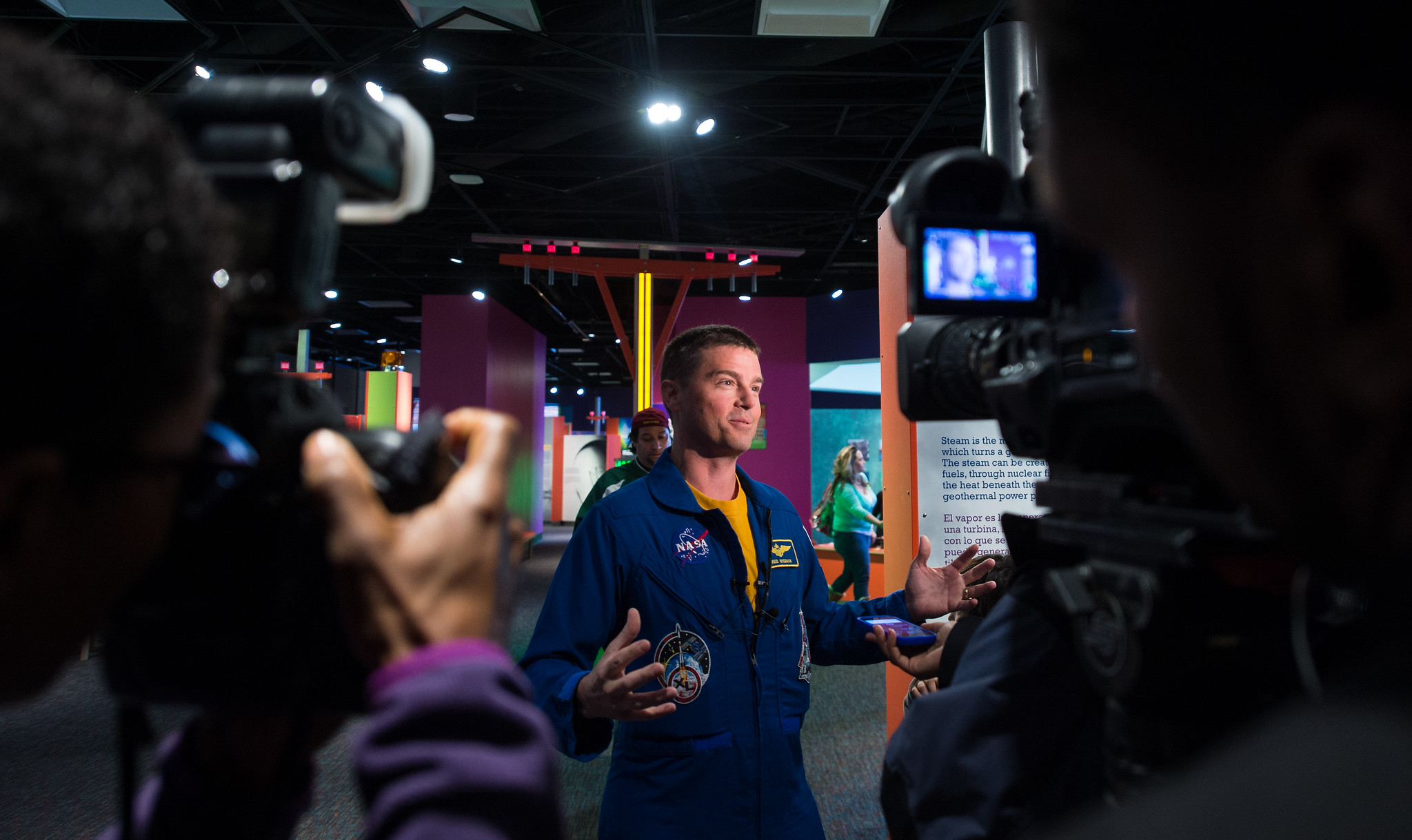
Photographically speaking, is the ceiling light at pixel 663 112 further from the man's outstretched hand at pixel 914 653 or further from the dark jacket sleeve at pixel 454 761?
the dark jacket sleeve at pixel 454 761

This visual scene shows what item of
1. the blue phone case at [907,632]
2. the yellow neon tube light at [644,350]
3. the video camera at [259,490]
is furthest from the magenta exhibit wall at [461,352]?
the video camera at [259,490]

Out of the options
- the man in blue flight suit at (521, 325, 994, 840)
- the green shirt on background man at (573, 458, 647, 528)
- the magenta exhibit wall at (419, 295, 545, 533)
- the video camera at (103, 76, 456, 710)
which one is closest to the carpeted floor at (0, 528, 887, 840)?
the green shirt on background man at (573, 458, 647, 528)

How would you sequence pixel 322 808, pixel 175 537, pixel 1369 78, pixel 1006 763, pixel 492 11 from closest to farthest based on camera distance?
pixel 1369 78 → pixel 175 537 → pixel 1006 763 → pixel 322 808 → pixel 492 11

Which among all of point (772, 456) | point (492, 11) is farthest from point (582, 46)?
point (772, 456)

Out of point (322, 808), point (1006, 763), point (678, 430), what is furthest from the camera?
point (322, 808)

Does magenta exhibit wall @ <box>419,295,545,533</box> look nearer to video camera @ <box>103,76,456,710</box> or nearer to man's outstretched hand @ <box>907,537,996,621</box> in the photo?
man's outstretched hand @ <box>907,537,996,621</box>

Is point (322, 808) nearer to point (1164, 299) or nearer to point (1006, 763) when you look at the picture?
point (1006, 763)

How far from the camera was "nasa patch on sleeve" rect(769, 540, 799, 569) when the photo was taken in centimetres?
173


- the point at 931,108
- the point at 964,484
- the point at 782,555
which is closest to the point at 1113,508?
the point at 782,555

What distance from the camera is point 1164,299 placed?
0.35 meters

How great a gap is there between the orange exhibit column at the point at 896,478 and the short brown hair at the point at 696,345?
763 mm

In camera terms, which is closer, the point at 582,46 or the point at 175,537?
the point at 175,537

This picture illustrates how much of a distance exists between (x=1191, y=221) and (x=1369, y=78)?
8cm

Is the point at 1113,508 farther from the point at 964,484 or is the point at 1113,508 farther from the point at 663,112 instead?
the point at 663,112
